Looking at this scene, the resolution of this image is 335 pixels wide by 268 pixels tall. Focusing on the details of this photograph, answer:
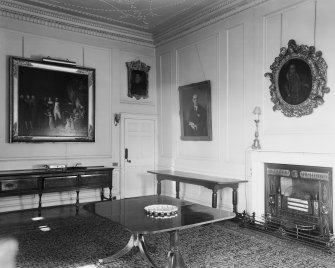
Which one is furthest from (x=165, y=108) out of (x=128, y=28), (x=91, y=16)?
(x=91, y=16)

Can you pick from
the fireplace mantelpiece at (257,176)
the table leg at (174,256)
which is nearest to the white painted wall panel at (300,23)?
the fireplace mantelpiece at (257,176)

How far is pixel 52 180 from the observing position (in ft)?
20.2

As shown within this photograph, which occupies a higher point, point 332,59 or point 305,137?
point 332,59

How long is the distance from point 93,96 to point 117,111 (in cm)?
69

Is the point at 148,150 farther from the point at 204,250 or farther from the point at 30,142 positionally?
the point at 204,250

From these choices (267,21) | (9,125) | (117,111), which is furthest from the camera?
(117,111)

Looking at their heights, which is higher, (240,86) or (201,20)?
(201,20)

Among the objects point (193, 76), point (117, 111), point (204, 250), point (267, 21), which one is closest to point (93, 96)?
point (117, 111)

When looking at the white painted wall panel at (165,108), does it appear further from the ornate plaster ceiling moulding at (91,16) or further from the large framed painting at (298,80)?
the large framed painting at (298,80)

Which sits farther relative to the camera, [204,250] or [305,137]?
[305,137]

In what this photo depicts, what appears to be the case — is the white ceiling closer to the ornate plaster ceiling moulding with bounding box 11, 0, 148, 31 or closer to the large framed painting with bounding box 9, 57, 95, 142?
the ornate plaster ceiling moulding with bounding box 11, 0, 148, 31

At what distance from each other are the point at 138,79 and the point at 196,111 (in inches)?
74.3

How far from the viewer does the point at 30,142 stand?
21.0ft

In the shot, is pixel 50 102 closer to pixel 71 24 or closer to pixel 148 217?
pixel 71 24
